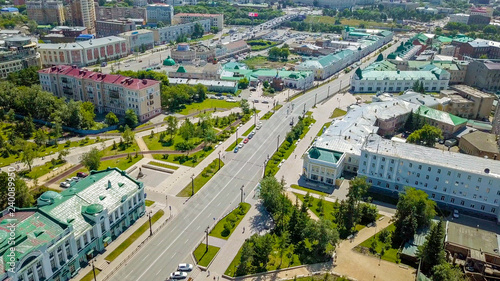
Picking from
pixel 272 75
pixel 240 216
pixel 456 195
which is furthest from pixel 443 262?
pixel 272 75

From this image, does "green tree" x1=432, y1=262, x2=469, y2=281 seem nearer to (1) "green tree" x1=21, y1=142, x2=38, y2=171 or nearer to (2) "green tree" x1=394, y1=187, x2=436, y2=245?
(2) "green tree" x1=394, y1=187, x2=436, y2=245

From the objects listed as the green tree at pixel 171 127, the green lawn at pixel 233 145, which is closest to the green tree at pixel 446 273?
the green lawn at pixel 233 145

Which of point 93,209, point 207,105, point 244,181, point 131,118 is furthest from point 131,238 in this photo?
point 207,105

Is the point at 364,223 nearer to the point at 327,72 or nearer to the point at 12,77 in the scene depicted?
the point at 327,72

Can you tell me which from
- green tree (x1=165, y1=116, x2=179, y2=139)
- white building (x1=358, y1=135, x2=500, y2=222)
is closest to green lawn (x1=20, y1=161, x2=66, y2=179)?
green tree (x1=165, y1=116, x2=179, y2=139)

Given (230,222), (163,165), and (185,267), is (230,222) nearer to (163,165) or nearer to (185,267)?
(185,267)
